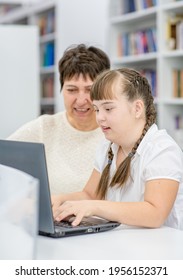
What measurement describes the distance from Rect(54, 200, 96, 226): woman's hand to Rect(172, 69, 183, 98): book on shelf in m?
3.01

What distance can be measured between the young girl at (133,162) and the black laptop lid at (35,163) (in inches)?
5.5

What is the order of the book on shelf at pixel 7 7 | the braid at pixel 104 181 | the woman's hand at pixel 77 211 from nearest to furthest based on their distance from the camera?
the woman's hand at pixel 77 211 < the braid at pixel 104 181 < the book on shelf at pixel 7 7

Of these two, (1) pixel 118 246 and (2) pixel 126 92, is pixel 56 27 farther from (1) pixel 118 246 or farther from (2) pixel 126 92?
(1) pixel 118 246

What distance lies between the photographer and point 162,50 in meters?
4.59

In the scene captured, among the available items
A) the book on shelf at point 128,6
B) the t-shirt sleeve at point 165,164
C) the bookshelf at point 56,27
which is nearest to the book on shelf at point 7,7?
the bookshelf at point 56,27

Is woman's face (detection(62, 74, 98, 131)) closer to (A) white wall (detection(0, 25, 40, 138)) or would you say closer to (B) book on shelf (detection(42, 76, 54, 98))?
(A) white wall (detection(0, 25, 40, 138))

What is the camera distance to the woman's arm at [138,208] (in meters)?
1.65

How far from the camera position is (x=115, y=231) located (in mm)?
1668

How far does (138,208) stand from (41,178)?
14.2 inches

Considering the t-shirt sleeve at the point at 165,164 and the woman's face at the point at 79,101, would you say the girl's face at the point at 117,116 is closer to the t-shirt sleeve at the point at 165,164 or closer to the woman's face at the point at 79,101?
the t-shirt sleeve at the point at 165,164

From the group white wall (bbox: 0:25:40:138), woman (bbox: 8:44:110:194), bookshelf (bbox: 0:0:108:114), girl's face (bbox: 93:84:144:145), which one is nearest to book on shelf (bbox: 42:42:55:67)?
bookshelf (bbox: 0:0:108:114)

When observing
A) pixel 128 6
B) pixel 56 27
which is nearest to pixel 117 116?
pixel 128 6

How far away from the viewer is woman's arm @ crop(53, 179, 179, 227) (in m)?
1.65

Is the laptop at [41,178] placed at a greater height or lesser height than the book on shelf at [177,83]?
lesser
